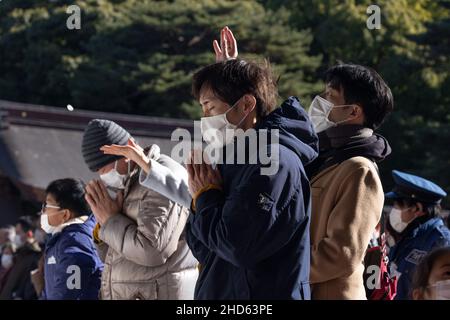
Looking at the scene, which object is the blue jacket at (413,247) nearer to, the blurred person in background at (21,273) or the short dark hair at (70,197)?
the short dark hair at (70,197)

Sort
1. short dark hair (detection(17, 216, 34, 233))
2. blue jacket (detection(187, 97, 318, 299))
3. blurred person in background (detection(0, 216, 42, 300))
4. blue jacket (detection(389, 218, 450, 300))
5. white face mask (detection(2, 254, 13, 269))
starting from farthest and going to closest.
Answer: short dark hair (detection(17, 216, 34, 233))
white face mask (detection(2, 254, 13, 269))
blurred person in background (detection(0, 216, 42, 300))
blue jacket (detection(389, 218, 450, 300))
blue jacket (detection(187, 97, 318, 299))

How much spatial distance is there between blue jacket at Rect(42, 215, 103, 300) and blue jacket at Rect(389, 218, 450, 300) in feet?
5.94

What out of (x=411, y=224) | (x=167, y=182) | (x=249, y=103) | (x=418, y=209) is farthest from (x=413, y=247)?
(x=249, y=103)

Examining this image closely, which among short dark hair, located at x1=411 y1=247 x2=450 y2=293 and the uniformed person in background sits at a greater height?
the uniformed person in background

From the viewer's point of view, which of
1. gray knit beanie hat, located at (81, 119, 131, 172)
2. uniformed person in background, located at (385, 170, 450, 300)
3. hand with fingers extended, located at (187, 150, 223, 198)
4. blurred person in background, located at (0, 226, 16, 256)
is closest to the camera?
hand with fingers extended, located at (187, 150, 223, 198)

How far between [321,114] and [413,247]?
198 centimetres

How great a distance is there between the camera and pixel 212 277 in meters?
3.89

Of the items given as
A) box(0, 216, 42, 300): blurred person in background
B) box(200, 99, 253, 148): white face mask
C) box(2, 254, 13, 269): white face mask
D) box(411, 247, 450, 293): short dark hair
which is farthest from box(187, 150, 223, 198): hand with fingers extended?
box(2, 254, 13, 269): white face mask

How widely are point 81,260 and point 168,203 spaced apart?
1.13 meters

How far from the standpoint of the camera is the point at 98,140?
18.8ft

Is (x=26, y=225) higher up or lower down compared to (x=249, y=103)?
higher up

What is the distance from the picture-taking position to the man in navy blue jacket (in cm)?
373

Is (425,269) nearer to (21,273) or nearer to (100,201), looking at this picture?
(100,201)

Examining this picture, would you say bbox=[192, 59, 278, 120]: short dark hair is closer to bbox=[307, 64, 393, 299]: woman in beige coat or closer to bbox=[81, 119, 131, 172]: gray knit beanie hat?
bbox=[307, 64, 393, 299]: woman in beige coat
